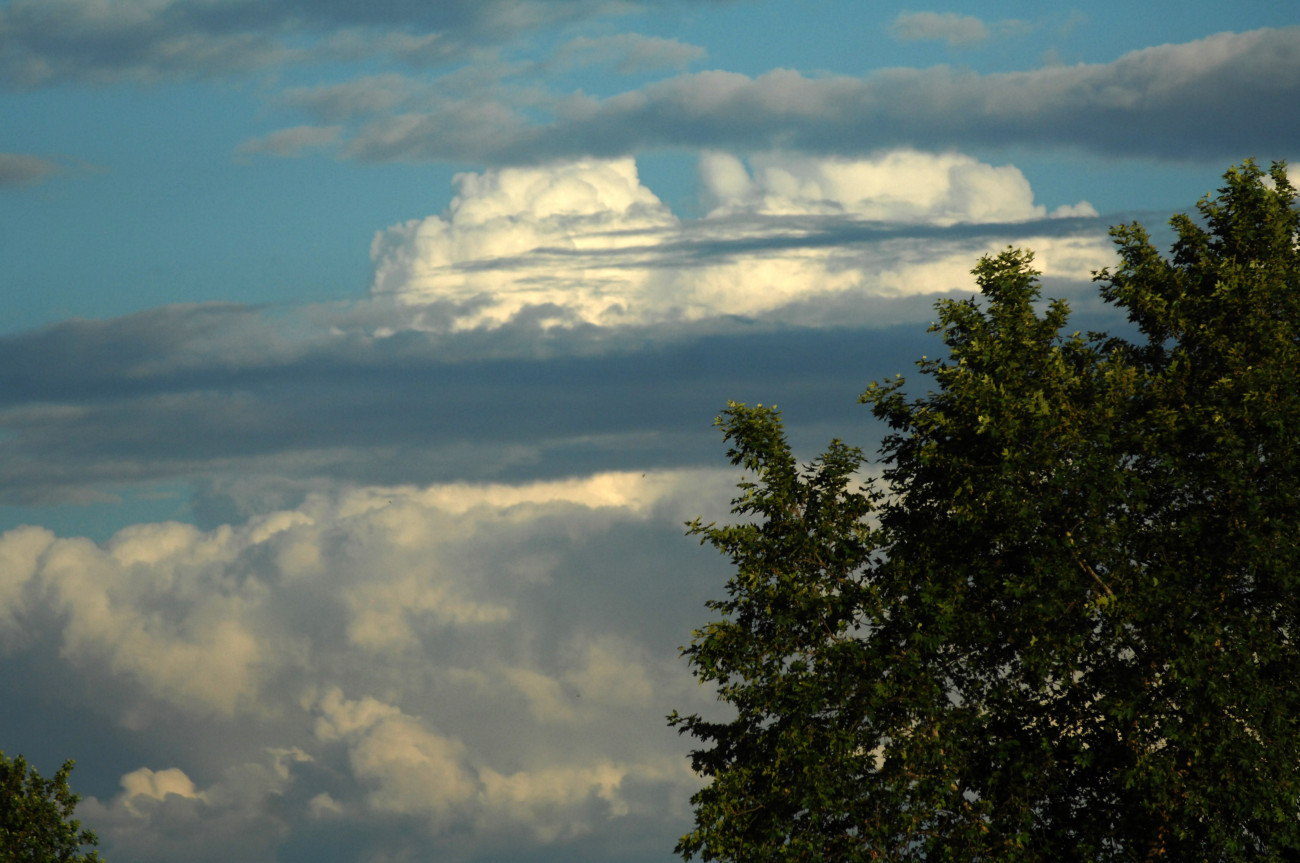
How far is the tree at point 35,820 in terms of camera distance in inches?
1841

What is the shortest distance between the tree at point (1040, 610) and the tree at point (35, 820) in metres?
28.2

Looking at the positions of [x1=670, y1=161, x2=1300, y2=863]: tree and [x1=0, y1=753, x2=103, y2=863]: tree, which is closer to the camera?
[x1=670, y1=161, x2=1300, y2=863]: tree

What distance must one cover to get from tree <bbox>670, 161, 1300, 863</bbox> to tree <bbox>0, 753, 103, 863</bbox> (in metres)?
28.2

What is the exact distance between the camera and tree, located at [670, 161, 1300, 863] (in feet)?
83.0

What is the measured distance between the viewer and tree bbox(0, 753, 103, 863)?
46.8 m

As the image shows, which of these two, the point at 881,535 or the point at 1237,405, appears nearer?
the point at 1237,405

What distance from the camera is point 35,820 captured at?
47188mm

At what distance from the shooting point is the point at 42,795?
1880 inches

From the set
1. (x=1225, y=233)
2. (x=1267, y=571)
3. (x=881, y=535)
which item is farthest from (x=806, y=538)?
(x=1225, y=233)

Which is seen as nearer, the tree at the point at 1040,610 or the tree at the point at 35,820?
the tree at the point at 1040,610

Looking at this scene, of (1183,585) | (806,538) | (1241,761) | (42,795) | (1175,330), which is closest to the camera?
(1241,761)

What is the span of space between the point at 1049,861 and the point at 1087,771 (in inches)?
91.7

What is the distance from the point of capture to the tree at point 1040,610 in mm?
25297

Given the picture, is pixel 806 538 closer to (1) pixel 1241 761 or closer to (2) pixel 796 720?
(2) pixel 796 720
